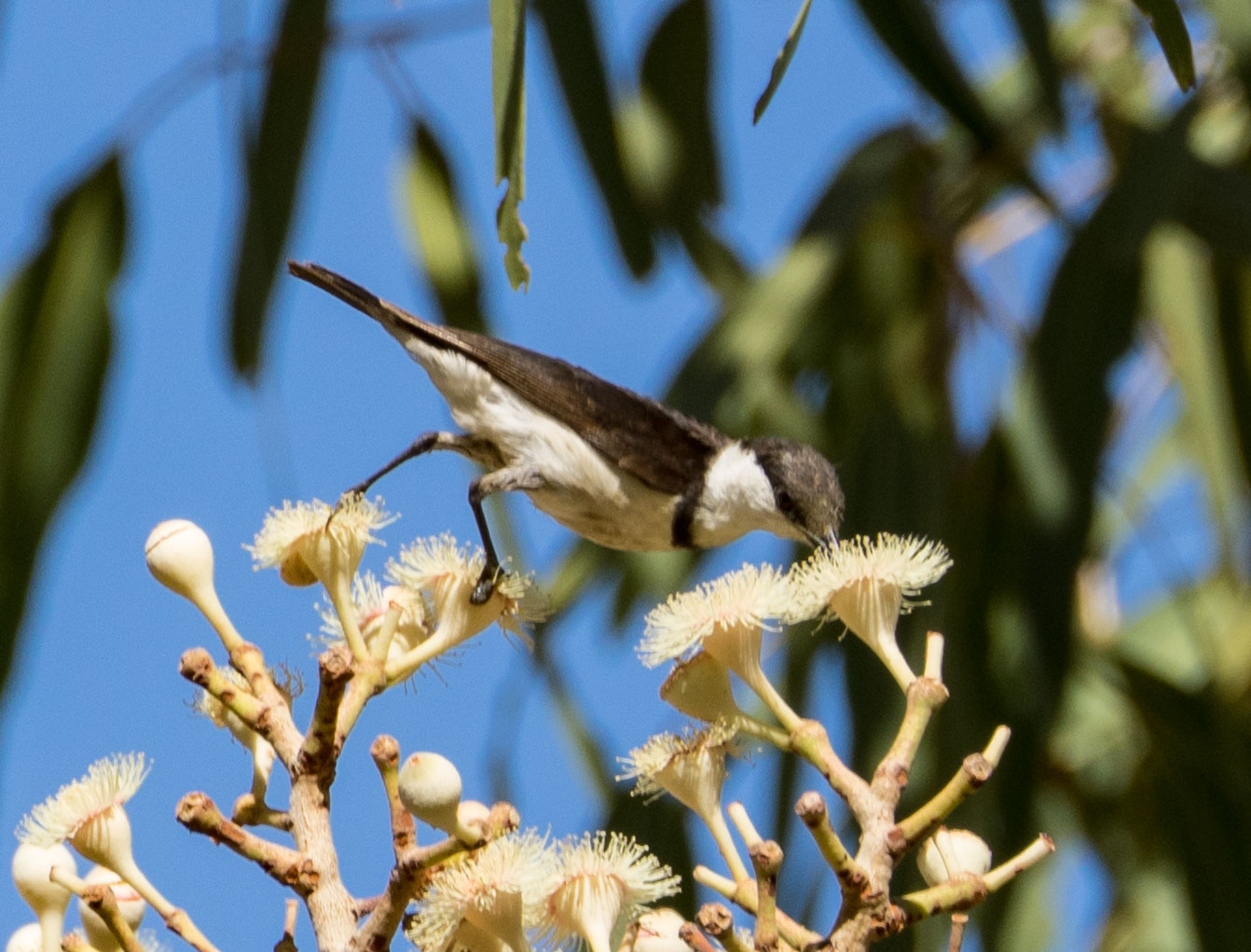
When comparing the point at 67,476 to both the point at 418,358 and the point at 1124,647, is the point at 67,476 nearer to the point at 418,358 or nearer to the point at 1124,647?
the point at 418,358

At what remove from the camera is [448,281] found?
120 inches

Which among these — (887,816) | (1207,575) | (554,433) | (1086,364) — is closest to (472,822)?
(887,816)

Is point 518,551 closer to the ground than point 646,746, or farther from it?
farther from it

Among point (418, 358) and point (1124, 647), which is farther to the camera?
point (1124, 647)

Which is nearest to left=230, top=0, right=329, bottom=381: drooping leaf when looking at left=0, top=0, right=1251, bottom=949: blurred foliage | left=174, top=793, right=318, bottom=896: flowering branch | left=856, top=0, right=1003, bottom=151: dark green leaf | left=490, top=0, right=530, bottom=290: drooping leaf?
left=0, top=0, right=1251, bottom=949: blurred foliage

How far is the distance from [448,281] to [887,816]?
1.99 meters

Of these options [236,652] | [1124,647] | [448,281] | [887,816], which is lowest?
[887,816]

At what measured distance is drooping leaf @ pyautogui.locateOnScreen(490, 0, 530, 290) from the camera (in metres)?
1.49

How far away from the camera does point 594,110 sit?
8.28 feet

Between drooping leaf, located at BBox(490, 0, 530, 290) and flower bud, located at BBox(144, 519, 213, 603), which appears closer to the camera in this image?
flower bud, located at BBox(144, 519, 213, 603)

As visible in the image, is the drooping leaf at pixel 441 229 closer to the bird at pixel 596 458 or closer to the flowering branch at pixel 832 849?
the bird at pixel 596 458

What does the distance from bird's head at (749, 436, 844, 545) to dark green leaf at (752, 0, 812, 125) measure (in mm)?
803

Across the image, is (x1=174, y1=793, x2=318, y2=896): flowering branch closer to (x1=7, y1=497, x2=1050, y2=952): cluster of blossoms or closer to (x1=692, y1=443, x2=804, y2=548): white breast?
(x1=7, y1=497, x2=1050, y2=952): cluster of blossoms

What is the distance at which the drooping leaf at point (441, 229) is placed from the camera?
9.90ft
